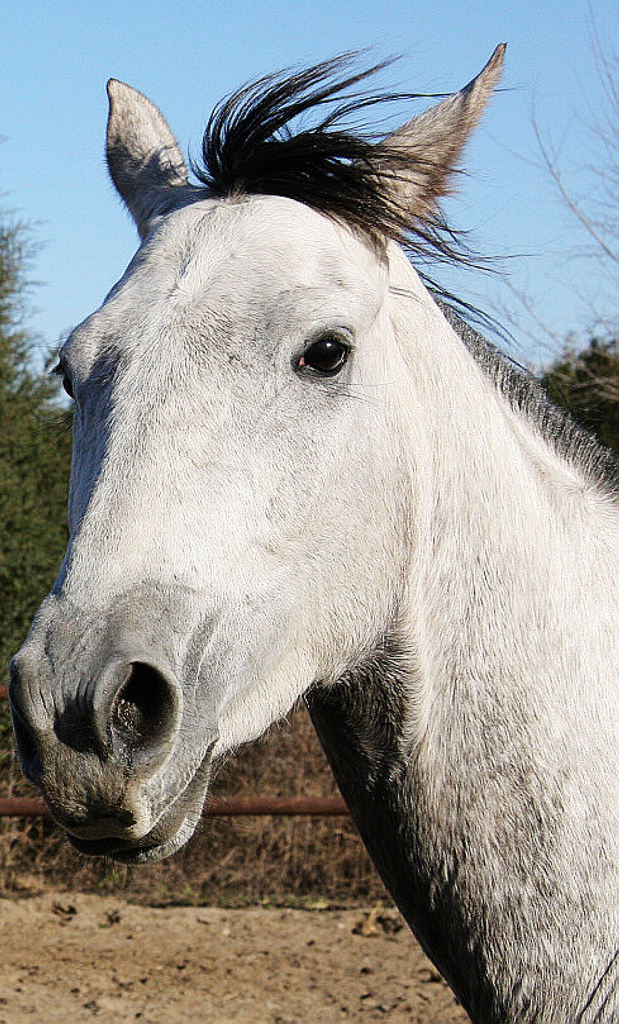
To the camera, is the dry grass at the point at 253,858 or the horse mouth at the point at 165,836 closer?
the horse mouth at the point at 165,836

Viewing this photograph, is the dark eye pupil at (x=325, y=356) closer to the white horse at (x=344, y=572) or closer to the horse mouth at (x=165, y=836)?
the white horse at (x=344, y=572)

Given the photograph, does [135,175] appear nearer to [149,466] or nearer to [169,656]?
[149,466]

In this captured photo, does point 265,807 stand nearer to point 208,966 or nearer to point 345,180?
point 208,966

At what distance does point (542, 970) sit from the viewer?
1893mm

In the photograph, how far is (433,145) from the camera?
218 cm

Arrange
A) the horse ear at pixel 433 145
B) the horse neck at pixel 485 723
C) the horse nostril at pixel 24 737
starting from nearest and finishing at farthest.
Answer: the horse nostril at pixel 24 737, the horse neck at pixel 485 723, the horse ear at pixel 433 145

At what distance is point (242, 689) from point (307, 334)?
2.11 feet

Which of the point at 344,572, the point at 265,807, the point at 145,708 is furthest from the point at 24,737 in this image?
the point at 265,807

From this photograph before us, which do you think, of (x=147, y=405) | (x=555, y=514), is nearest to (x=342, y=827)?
(x=555, y=514)

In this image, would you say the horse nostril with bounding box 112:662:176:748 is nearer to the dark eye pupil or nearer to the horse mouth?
the horse mouth

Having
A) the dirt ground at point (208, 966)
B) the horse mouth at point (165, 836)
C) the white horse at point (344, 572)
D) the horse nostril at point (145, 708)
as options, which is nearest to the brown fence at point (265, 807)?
the dirt ground at point (208, 966)

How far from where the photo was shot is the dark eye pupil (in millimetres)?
1922

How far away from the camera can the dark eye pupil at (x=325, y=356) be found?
1922 millimetres

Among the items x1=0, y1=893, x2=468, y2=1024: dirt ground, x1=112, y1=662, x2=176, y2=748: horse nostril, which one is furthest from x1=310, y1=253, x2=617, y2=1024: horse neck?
→ x1=0, y1=893, x2=468, y2=1024: dirt ground
